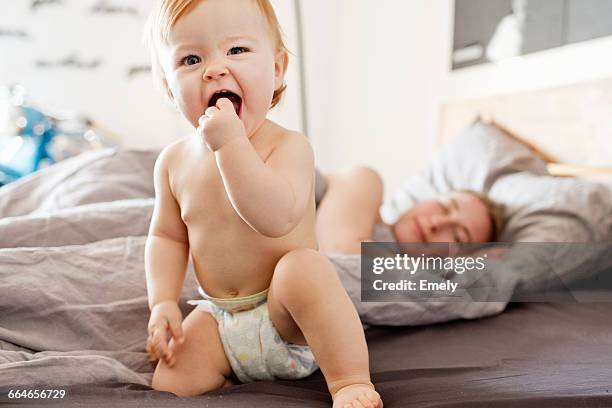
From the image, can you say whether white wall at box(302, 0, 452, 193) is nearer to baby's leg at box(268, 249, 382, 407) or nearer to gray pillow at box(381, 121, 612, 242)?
gray pillow at box(381, 121, 612, 242)

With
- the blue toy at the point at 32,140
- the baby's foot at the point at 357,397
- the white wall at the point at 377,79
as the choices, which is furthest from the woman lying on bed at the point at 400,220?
the blue toy at the point at 32,140

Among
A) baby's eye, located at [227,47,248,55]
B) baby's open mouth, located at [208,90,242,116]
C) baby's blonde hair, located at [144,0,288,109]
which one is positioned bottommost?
baby's open mouth, located at [208,90,242,116]

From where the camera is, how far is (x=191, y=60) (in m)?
0.68

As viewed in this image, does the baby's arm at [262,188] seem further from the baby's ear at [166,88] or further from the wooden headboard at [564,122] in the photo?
the wooden headboard at [564,122]

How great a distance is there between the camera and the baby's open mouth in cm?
67

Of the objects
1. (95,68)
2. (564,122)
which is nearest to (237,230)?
(564,122)

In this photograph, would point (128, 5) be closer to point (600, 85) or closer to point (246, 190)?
point (600, 85)

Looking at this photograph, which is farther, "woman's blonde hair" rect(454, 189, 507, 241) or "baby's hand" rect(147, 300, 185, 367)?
"woman's blonde hair" rect(454, 189, 507, 241)

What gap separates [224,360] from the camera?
77 cm

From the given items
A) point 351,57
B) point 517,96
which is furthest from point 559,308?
point 351,57

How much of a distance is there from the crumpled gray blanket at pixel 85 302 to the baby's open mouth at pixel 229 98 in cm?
34

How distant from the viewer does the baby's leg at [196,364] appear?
72 centimetres

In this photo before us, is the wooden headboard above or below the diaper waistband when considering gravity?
above

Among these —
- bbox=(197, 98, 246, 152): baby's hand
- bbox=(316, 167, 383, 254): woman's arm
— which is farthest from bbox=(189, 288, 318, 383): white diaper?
bbox=(316, 167, 383, 254): woman's arm
